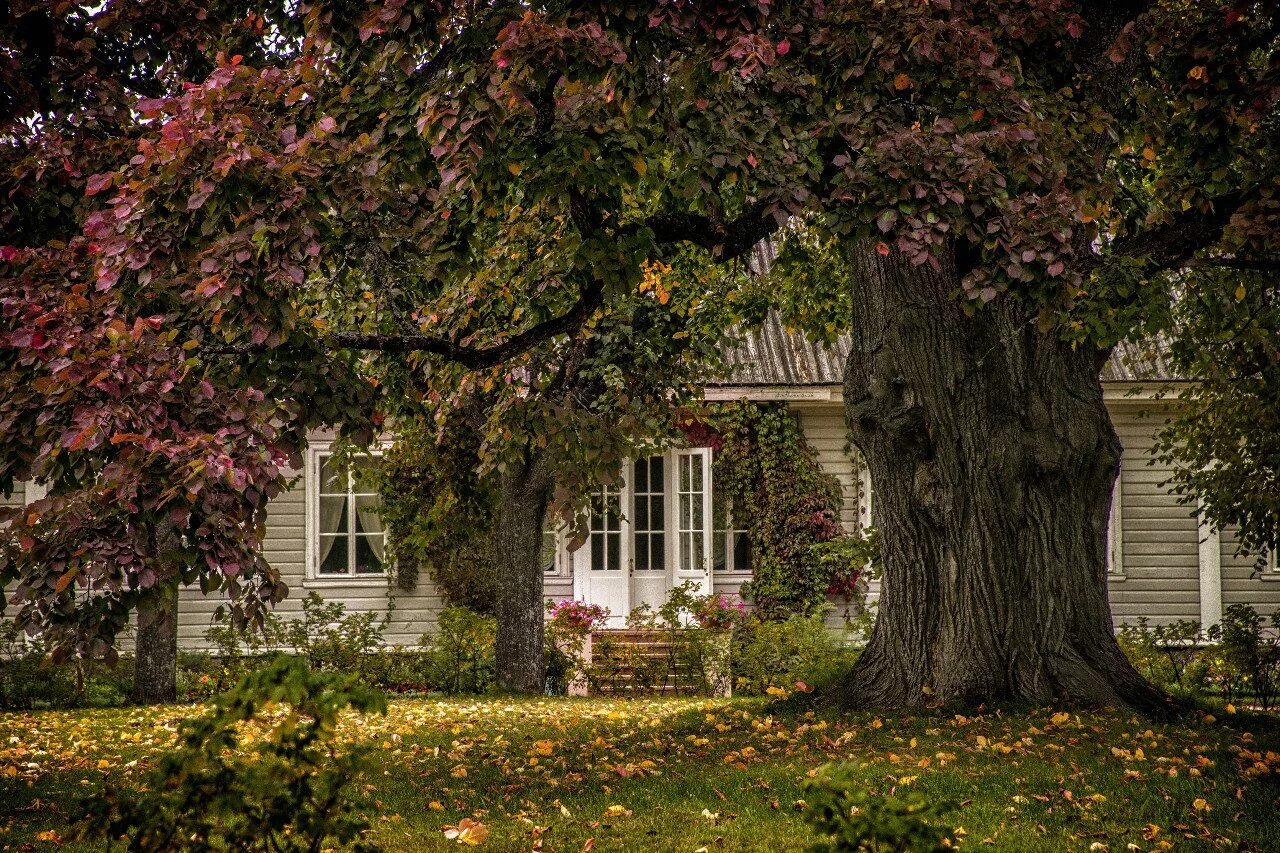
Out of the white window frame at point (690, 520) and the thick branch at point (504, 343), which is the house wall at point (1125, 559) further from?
the thick branch at point (504, 343)

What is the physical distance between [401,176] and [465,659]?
9.91 metres

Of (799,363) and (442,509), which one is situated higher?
→ (799,363)

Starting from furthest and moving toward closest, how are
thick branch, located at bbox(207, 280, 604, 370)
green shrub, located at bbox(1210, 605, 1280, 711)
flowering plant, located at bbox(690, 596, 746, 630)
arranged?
1. flowering plant, located at bbox(690, 596, 746, 630)
2. green shrub, located at bbox(1210, 605, 1280, 711)
3. thick branch, located at bbox(207, 280, 604, 370)

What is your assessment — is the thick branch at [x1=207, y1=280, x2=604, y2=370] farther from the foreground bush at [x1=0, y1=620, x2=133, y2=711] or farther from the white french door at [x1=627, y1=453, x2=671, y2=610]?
the white french door at [x1=627, y1=453, x2=671, y2=610]

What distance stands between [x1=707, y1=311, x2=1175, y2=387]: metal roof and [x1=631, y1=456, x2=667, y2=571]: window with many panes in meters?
1.71

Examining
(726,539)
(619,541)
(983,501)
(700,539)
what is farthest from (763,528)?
(983,501)

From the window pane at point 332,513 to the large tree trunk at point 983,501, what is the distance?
1008 cm

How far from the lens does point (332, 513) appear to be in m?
17.1

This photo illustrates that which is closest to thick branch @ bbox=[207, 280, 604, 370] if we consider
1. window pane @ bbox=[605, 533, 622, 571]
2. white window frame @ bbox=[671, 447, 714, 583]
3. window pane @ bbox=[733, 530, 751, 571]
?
white window frame @ bbox=[671, 447, 714, 583]

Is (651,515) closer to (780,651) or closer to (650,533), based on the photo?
(650,533)

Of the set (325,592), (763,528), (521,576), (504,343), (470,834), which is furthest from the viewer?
(325,592)

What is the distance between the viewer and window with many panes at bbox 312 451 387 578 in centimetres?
1700

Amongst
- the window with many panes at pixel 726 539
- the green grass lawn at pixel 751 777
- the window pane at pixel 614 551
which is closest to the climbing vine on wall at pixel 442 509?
the window pane at pixel 614 551

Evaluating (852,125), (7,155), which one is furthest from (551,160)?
(7,155)
